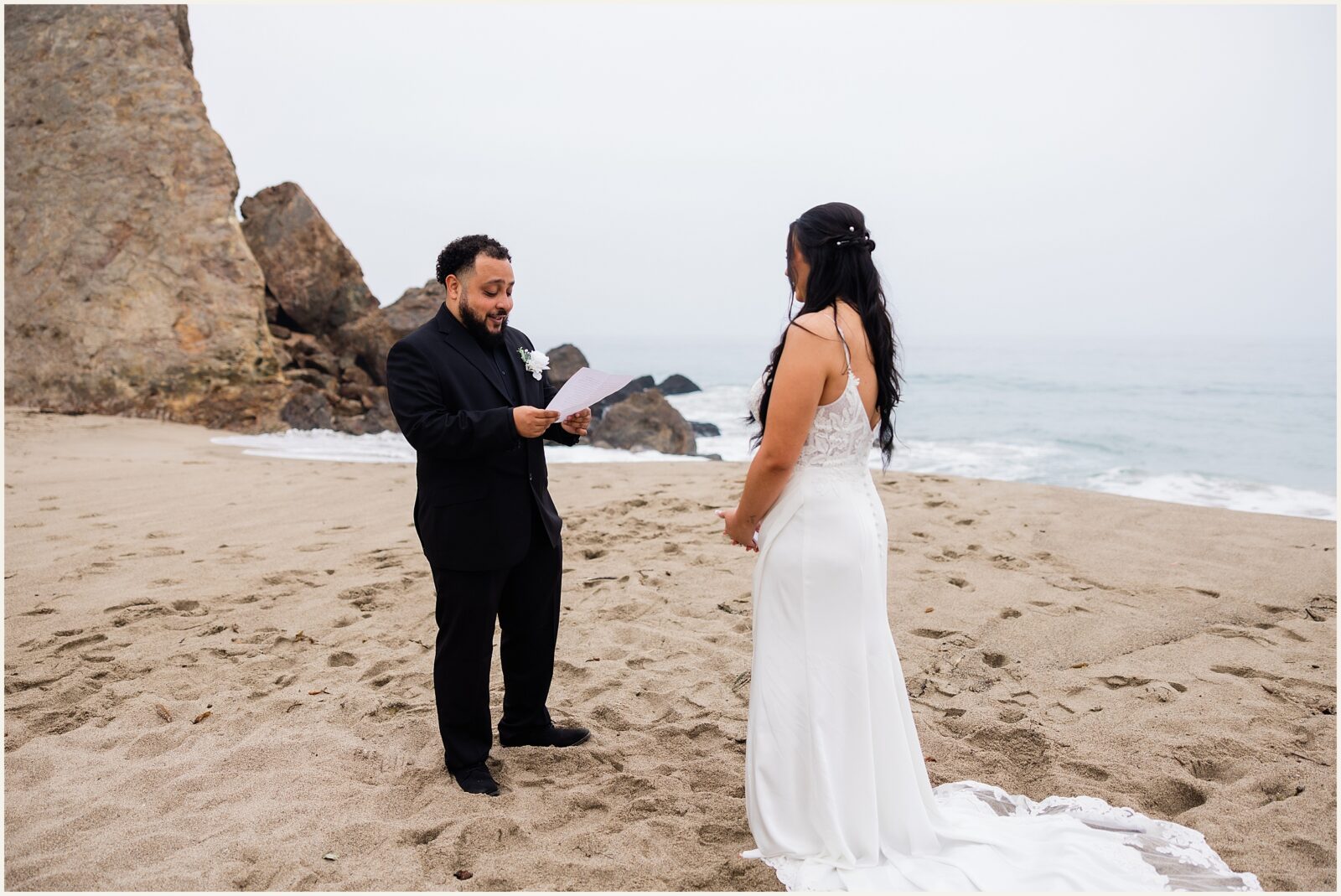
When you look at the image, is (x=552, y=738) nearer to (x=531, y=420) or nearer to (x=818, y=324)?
(x=531, y=420)

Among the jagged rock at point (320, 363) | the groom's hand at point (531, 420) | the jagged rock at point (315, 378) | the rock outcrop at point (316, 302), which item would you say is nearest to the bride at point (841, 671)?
the groom's hand at point (531, 420)

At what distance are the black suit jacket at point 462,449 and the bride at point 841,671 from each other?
3.15ft

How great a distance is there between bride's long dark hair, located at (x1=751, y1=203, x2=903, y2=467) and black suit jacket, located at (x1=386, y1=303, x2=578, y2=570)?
1.10 metres

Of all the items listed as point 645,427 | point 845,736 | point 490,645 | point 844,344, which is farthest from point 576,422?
point 645,427

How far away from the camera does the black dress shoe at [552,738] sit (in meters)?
3.91

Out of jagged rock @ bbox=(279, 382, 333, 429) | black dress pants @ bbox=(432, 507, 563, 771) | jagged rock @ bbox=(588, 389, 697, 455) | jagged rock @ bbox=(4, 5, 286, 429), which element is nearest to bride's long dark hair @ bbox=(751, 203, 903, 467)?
black dress pants @ bbox=(432, 507, 563, 771)

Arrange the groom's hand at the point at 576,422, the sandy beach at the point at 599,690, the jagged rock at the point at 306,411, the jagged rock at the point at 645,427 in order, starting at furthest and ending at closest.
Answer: the jagged rock at the point at 645,427 < the jagged rock at the point at 306,411 < the groom's hand at the point at 576,422 < the sandy beach at the point at 599,690

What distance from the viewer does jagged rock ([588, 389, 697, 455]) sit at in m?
14.5

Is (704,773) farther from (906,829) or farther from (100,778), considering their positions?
(100,778)

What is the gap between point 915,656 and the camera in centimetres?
481

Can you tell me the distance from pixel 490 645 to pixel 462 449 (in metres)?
0.81

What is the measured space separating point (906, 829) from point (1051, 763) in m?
1.03

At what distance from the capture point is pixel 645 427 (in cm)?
1459

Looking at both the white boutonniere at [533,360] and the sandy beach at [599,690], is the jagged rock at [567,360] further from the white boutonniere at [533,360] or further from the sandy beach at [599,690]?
the white boutonniere at [533,360]
